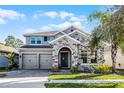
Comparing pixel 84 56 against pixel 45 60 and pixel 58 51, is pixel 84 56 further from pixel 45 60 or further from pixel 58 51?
pixel 45 60

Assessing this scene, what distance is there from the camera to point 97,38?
23.4 metres

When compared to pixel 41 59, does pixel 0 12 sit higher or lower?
higher

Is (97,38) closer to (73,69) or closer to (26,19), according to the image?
(73,69)

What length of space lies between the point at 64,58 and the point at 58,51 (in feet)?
7.81

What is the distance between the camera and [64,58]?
3145 centimetres

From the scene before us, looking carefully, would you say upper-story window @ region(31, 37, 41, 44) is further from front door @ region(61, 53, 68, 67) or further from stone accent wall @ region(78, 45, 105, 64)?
stone accent wall @ region(78, 45, 105, 64)

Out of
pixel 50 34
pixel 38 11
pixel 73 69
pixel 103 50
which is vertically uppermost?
pixel 38 11

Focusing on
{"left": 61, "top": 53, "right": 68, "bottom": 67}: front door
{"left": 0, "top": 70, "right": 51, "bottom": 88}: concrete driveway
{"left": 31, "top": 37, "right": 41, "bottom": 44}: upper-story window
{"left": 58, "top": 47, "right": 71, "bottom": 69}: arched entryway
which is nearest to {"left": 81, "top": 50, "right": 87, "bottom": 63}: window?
{"left": 58, "top": 47, "right": 71, "bottom": 69}: arched entryway

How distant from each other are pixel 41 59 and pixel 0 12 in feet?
21.6

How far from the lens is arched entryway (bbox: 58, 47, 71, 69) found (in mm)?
31011

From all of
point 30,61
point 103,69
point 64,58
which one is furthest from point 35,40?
point 103,69

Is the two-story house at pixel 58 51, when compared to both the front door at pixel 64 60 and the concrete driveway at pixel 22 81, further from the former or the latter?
the concrete driveway at pixel 22 81

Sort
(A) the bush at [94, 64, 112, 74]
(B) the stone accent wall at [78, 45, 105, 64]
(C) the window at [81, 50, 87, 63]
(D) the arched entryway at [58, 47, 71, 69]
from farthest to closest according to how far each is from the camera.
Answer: (D) the arched entryway at [58, 47, 71, 69] → (C) the window at [81, 50, 87, 63] → (B) the stone accent wall at [78, 45, 105, 64] → (A) the bush at [94, 64, 112, 74]

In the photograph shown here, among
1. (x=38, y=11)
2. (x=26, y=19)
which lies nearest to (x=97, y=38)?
(x=38, y=11)
